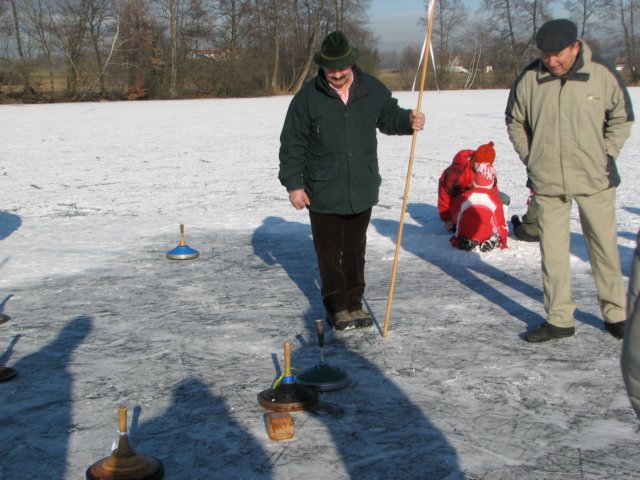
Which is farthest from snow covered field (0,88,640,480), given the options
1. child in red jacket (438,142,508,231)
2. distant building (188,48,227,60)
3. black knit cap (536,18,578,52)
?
distant building (188,48,227,60)

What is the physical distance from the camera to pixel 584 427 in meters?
3.96

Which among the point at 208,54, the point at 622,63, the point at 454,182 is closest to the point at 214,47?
the point at 208,54

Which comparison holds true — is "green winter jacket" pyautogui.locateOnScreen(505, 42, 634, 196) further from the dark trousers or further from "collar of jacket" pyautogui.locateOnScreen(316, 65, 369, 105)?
the dark trousers

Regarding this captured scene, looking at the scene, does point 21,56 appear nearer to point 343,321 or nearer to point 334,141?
point 334,141

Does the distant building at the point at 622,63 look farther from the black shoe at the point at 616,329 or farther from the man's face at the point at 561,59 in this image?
the man's face at the point at 561,59

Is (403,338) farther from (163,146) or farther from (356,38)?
(356,38)

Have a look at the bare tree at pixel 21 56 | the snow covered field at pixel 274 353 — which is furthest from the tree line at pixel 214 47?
the snow covered field at pixel 274 353

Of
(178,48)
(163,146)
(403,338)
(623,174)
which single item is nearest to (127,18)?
(178,48)

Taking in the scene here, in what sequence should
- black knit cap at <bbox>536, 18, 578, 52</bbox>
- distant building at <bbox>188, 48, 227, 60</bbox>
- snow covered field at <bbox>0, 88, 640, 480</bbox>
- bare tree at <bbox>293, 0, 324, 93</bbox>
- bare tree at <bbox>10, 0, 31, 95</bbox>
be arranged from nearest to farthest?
snow covered field at <bbox>0, 88, 640, 480</bbox> < black knit cap at <bbox>536, 18, 578, 52</bbox> < bare tree at <bbox>10, 0, 31, 95</bbox> < distant building at <bbox>188, 48, 227, 60</bbox> < bare tree at <bbox>293, 0, 324, 93</bbox>

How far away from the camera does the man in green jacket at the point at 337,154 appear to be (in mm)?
5379

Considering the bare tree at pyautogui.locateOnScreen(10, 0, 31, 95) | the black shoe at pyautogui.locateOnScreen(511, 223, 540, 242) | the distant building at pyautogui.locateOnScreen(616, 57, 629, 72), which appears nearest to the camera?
the black shoe at pyautogui.locateOnScreen(511, 223, 540, 242)

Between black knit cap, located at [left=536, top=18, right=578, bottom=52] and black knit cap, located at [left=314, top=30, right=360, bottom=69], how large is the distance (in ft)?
3.73

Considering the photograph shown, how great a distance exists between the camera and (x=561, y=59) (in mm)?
4887

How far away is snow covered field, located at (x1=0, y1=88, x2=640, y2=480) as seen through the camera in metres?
3.72
